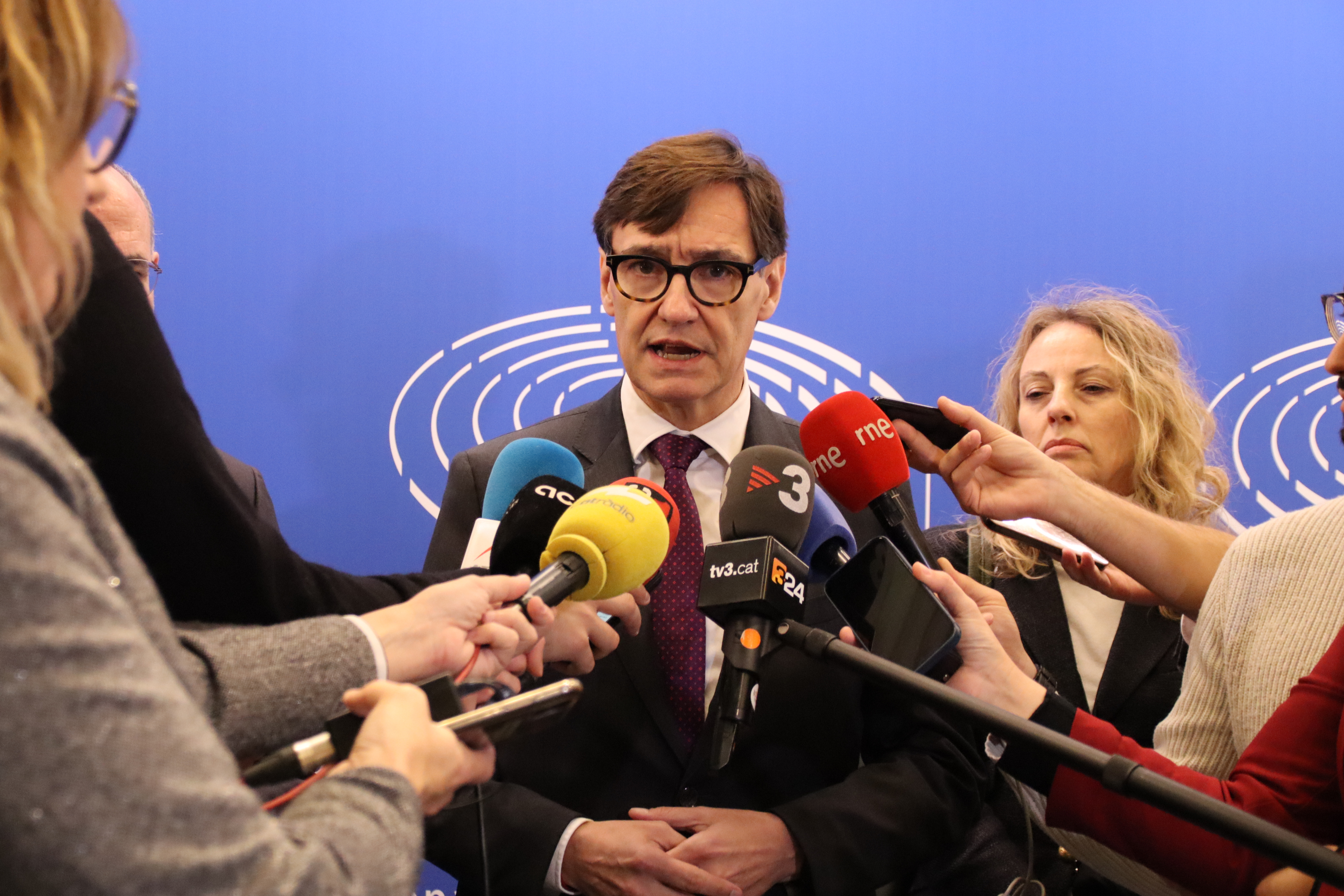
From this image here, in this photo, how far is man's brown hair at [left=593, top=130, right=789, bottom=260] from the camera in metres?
1.88

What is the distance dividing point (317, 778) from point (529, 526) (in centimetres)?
53

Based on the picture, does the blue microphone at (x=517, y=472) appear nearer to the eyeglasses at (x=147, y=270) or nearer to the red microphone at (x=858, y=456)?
the red microphone at (x=858, y=456)

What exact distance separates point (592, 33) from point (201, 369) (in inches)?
48.4

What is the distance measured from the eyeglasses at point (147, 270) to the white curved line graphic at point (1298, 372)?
2.65 m

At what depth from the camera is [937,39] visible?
8.48 ft

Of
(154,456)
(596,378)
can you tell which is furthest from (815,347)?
(154,456)

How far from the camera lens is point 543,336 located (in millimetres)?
2484

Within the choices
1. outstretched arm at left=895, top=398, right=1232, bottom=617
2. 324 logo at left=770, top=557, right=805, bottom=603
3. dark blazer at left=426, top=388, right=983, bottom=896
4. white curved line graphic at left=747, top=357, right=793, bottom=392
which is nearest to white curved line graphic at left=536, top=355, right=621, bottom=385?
white curved line graphic at left=747, top=357, right=793, bottom=392

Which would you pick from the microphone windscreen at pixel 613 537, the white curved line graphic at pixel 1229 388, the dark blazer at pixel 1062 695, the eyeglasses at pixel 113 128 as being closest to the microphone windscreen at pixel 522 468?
the microphone windscreen at pixel 613 537

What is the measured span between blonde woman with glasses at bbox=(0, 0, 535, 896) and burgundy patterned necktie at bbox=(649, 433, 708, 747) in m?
0.84

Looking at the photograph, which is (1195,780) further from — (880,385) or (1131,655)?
(880,385)

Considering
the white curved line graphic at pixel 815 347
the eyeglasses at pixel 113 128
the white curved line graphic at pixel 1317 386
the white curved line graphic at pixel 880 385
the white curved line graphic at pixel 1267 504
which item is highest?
the white curved line graphic at pixel 1317 386

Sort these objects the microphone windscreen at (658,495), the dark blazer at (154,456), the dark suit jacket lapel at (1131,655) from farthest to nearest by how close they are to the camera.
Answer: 1. the dark suit jacket lapel at (1131,655)
2. the microphone windscreen at (658,495)
3. the dark blazer at (154,456)

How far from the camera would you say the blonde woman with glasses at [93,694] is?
22.2 inches
